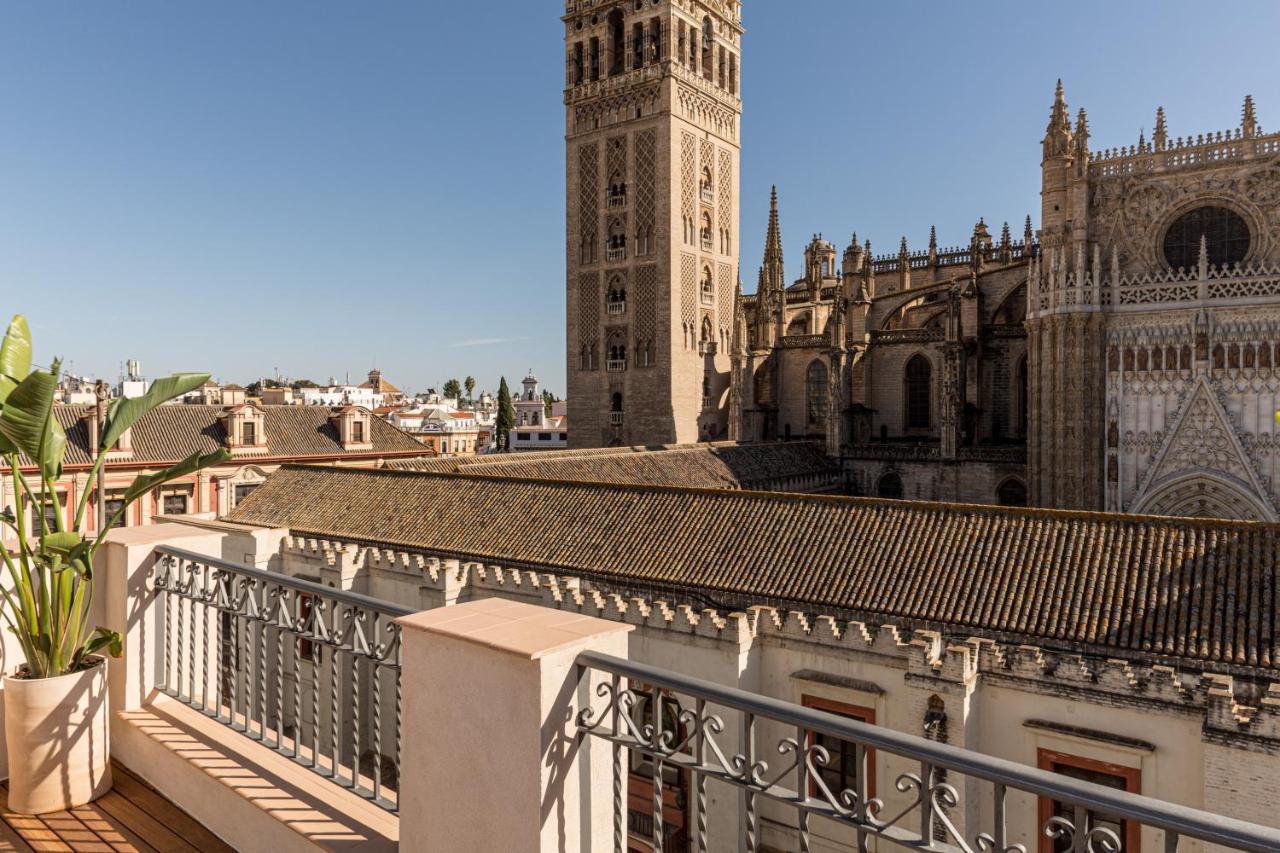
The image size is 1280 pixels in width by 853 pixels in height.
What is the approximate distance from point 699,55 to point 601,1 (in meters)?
5.65

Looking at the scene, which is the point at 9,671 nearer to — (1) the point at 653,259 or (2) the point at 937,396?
(2) the point at 937,396

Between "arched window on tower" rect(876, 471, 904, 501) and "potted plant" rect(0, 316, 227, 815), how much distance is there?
3108cm

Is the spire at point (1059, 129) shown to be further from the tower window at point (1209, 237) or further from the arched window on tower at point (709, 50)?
the arched window on tower at point (709, 50)

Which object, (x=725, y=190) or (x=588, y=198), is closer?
(x=588, y=198)

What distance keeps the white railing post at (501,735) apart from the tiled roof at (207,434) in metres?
30.2

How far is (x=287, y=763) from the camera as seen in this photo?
14.3ft

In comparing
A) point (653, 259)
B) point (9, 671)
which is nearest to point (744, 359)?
point (653, 259)

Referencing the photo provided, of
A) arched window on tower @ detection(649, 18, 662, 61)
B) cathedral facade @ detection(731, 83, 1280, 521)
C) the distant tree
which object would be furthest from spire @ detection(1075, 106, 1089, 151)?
the distant tree

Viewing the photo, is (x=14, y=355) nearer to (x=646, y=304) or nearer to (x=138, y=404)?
(x=138, y=404)

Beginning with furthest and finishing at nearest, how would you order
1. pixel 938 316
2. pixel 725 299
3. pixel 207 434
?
1. pixel 725 299
2. pixel 938 316
3. pixel 207 434

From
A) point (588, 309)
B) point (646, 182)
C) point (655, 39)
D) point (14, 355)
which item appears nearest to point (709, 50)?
point (655, 39)

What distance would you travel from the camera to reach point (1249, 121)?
960 inches

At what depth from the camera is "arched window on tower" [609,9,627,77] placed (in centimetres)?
4072

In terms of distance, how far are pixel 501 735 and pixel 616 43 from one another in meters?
43.3
